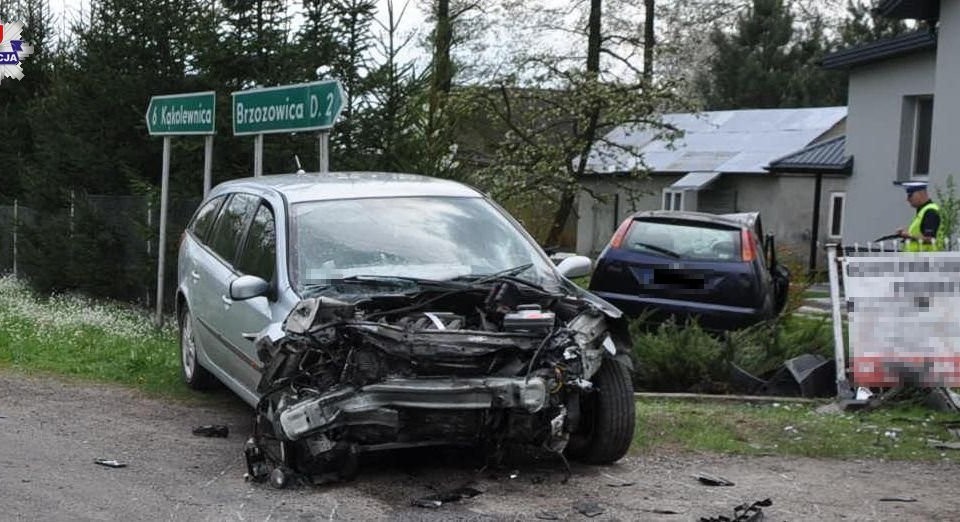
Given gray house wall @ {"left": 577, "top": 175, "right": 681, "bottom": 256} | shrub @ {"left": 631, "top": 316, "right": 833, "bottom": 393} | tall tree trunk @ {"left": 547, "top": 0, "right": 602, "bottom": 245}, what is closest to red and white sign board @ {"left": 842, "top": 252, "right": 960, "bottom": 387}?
shrub @ {"left": 631, "top": 316, "right": 833, "bottom": 393}

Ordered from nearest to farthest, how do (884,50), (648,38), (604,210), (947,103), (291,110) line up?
1. (291,110)
2. (947,103)
3. (884,50)
4. (648,38)
5. (604,210)

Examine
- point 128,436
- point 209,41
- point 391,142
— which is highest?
point 209,41

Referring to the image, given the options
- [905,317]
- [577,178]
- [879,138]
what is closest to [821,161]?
[879,138]

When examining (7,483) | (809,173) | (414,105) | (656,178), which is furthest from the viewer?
(656,178)

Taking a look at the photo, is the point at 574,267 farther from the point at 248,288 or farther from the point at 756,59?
the point at 756,59

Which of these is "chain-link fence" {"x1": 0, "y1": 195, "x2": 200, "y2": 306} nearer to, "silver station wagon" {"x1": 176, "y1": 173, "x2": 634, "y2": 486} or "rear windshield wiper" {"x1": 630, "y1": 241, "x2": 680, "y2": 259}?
"rear windshield wiper" {"x1": 630, "y1": 241, "x2": 680, "y2": 259}

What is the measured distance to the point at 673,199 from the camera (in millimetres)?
33656

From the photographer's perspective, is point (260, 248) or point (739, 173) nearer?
point (260, 248)

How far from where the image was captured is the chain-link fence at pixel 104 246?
552 inches

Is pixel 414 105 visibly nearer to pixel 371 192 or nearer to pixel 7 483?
pixel 371 192

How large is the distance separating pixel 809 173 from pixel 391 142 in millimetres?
15045

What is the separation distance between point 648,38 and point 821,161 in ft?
23.9

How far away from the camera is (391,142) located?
41.1 feet

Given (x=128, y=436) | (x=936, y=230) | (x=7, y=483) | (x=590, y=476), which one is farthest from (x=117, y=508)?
(x=936, y=230)
